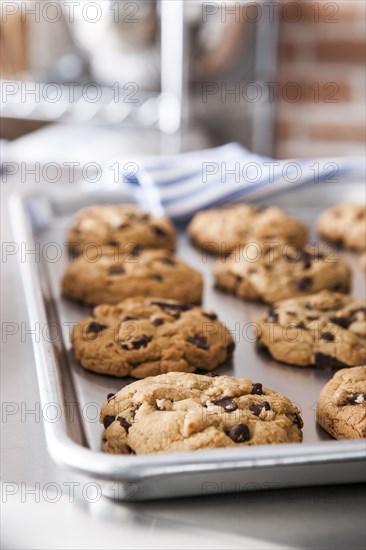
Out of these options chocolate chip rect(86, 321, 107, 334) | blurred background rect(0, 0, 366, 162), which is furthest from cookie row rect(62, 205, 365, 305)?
blurred background rect(0, 0, 366, 162)

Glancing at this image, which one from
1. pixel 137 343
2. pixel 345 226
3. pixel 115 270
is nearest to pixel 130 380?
pixel 137 343

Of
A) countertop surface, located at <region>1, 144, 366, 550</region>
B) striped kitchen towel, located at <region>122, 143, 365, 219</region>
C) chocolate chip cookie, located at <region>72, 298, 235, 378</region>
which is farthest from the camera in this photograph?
striped kitchen towel, located at <region>122, 143, 365, 219</region>

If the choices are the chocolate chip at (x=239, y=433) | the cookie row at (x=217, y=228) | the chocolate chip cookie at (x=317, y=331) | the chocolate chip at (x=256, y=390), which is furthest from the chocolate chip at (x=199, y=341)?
the cookie row at (x=217, y=228)

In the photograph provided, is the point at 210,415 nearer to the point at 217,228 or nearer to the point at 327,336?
the point at 327,336

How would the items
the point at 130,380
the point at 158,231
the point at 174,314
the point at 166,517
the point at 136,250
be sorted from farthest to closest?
the point at 158,231 → the point at 136,250 → the point at 174,314 → the point at 130,380 → the point at 166,517

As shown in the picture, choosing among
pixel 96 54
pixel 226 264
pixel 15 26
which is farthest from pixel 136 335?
pixel 15 26

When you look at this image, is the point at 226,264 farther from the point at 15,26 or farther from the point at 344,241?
the point at 15,26

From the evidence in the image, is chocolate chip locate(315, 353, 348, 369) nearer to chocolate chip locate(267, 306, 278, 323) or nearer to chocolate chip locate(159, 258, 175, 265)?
chocolate chip locate(267, 306, 278, 323)
